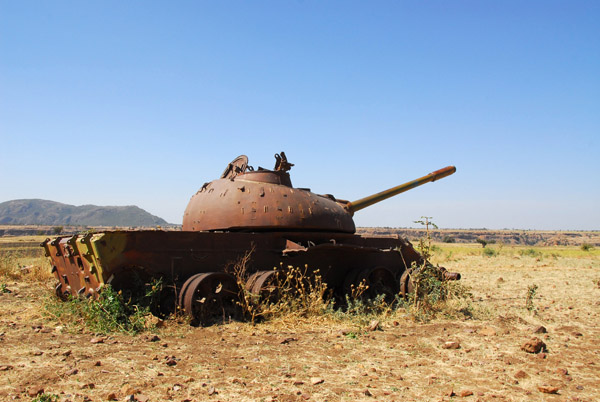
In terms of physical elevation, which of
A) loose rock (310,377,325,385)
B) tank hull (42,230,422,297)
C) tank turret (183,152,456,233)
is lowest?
loose rock (310,377,325,385)

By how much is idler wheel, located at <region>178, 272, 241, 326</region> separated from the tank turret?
1.27 m

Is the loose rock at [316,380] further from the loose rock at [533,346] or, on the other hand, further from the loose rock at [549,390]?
the loose rock at [533,346]

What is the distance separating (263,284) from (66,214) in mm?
161782

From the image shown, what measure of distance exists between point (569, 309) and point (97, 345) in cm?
782

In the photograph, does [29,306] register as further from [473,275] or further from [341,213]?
[473,275]

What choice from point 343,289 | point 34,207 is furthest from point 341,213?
point 34,207

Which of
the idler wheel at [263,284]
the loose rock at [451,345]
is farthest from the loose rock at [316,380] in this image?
the idler wheel at [263,284]

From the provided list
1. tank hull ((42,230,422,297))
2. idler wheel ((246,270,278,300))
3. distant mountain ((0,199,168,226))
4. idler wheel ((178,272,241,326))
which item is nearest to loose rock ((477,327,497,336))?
tank hull ((42,230,422,297))

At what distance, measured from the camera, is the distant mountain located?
13912cm

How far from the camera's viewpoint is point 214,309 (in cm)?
680

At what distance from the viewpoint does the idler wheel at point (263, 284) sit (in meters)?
7.06

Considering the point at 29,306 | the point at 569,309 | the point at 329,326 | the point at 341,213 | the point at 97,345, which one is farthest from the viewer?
the point at 341,213

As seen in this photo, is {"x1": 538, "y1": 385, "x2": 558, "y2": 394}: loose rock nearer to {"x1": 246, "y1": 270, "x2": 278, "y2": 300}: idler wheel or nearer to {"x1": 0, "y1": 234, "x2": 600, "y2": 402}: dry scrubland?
{"x1": 0, "y1": 234, "x2": 600, "y2": 402}: dry scrubland

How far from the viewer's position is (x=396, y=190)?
1134 cm
